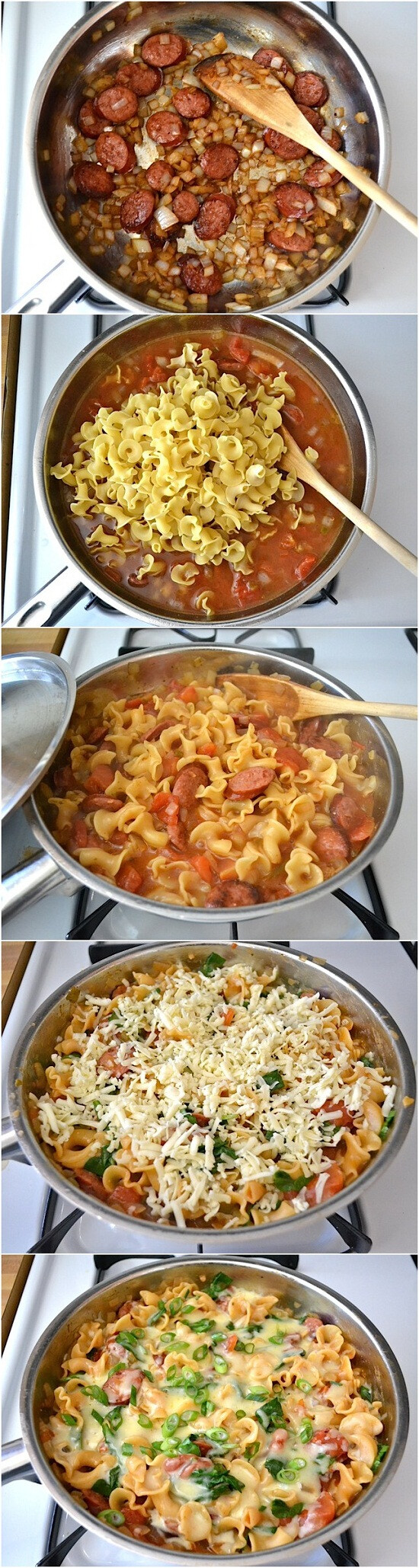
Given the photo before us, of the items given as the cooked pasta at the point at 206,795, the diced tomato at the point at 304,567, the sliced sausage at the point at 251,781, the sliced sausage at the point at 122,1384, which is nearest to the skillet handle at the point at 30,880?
the cooked pasta at the point at 206,795

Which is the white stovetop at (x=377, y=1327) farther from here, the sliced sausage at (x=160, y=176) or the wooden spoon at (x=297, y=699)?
the sliced sausage at (x=160, y=176)

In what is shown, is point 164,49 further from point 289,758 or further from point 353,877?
point 353,877

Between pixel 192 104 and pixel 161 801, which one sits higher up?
pixel 192 104

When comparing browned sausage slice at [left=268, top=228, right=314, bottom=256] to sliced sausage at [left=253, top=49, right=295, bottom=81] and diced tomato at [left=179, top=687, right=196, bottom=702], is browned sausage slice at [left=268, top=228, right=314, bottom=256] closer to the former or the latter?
sliced sausage at [left=253, top=49, right=295, bottom=81]

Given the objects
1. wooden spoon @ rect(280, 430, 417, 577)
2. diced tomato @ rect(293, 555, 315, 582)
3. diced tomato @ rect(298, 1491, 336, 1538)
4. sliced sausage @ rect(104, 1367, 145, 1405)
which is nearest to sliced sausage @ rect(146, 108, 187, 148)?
wooden spoon @ rect(280, 430, 417, 577)

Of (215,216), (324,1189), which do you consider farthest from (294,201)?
(324,1189)
